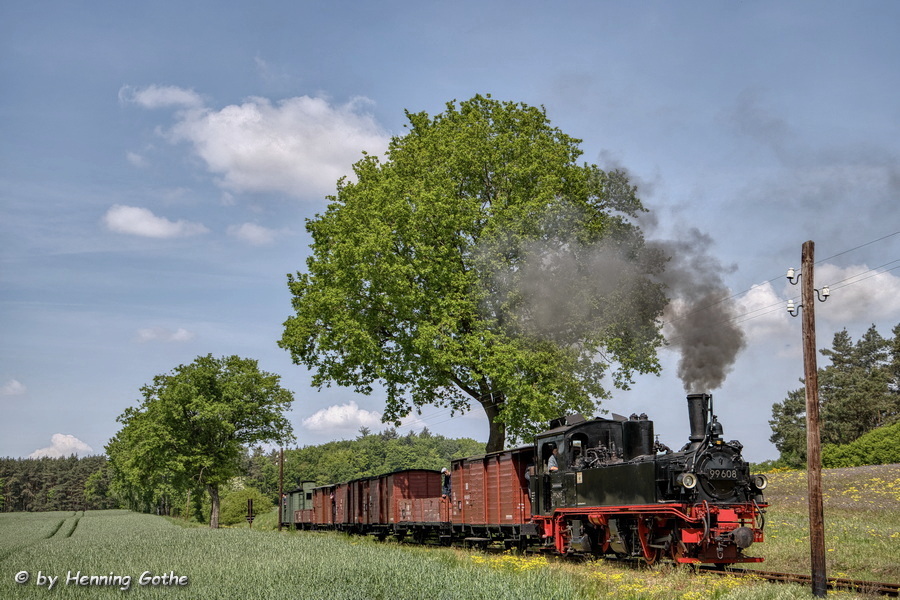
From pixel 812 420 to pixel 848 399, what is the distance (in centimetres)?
5945

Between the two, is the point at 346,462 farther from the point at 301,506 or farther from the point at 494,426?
the point at 494,426

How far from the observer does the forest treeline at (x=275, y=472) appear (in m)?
141

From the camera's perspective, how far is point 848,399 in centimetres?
6644

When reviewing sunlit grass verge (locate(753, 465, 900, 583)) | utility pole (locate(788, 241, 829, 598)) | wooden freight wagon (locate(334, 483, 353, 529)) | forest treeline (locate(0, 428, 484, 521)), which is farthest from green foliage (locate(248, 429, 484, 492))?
utility pole (locate(788, 241, 829, 598))

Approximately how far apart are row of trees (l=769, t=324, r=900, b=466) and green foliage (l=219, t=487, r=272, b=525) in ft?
175

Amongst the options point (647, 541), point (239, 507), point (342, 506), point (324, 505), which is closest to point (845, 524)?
point (647, 541)

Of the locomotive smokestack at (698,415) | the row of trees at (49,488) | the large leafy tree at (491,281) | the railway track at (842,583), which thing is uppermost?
the large leafy tree at (491,281)

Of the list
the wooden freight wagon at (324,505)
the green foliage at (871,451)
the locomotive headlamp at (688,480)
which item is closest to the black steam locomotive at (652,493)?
the locomotive headlamp at (688,480)

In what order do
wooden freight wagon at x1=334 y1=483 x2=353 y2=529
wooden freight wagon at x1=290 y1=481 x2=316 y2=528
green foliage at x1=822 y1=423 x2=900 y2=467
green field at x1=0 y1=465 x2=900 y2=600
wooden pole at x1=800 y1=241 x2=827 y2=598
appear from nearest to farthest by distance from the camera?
1. green field at x1=0 y1=465 x2=900 y2=600
2. wooden pole at x1=800 y1=241 x2=827 y2=598
3. wooden freight wagon at x1=334 y1=483 x2=353 y2=529
4. green foliage at x1=822 y1=423 x2=900 y2=467
5. wooden freight wagon at x1=290 y1=481 x2=316 y2=528

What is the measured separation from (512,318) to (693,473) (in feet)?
45.1

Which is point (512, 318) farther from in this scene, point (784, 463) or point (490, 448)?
point (784, 463)

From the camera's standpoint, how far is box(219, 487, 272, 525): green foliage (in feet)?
254

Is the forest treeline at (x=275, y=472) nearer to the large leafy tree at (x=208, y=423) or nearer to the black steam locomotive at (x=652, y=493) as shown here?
the large leafy tree at (x=208, y=423)

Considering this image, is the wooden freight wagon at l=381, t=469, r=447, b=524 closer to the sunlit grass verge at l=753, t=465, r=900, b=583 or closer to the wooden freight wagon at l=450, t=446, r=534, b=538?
the wooden freight wagon at l=450, t=446, r=534, b=538
